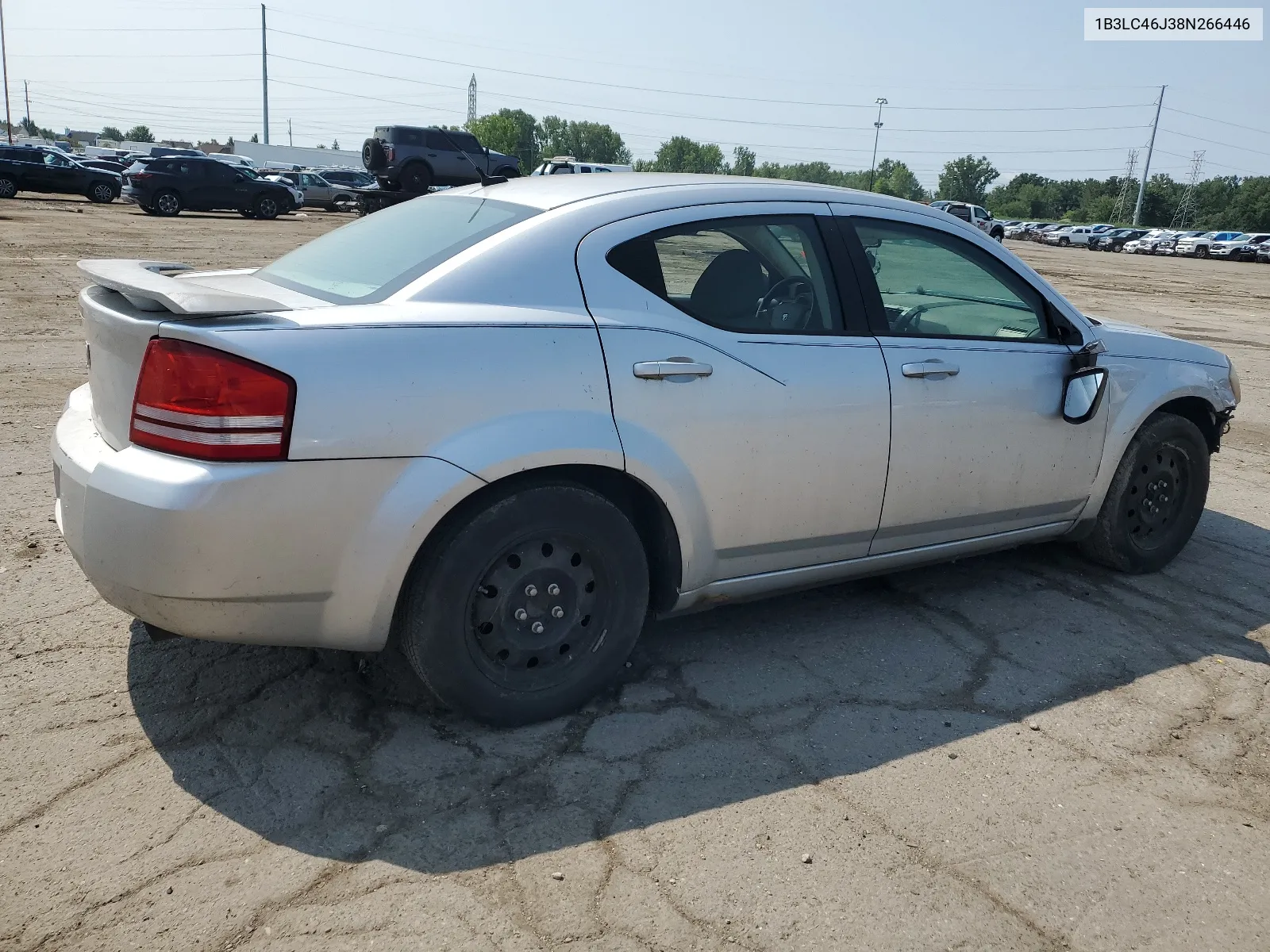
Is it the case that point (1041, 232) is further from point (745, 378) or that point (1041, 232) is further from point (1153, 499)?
point (745, 378)

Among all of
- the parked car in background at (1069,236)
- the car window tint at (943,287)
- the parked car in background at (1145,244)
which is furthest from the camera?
the parked car in background at (1069,236)

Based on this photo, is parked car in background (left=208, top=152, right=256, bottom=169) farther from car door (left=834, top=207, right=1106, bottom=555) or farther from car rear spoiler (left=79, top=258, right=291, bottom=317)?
car door (left=834, top=207, right=1106, bottom=555)

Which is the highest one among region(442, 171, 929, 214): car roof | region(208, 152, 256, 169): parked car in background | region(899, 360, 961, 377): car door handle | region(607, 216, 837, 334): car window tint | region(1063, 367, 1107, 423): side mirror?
region(208, 152, 256, 169): parked car in background

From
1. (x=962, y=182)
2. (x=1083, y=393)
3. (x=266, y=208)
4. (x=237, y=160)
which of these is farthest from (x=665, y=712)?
(x=962, y=182)

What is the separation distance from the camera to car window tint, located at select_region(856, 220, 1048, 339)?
3.68m

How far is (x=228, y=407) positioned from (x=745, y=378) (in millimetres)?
1523

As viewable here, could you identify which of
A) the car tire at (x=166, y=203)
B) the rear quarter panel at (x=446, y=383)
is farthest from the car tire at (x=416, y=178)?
the rear quarter panel at (x=446, y=383)

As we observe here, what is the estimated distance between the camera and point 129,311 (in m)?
2.79

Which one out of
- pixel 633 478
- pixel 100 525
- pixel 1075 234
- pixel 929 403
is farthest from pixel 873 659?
pixel 1075 234

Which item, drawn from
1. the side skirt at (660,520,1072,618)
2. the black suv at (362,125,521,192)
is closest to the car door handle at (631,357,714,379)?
the side skirt at (660,520,1072,618)

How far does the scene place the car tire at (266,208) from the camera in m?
29.7

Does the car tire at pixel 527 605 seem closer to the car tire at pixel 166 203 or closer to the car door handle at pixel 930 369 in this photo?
the car door handle at pixel 930 369

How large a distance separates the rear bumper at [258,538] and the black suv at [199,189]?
27.9 m

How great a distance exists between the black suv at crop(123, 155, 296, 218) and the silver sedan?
26.9 m
